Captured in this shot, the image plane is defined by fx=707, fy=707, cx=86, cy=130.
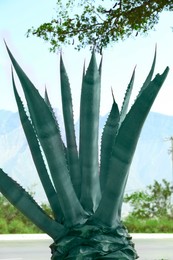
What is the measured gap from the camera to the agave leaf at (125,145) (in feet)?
7.30

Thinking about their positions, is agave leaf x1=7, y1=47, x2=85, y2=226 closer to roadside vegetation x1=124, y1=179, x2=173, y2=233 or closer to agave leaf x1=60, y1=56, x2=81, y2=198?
agave leaf x1=60, y1=56, x2=81, y2=198

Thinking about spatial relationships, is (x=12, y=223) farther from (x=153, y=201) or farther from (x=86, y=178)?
(x=86, y=178)

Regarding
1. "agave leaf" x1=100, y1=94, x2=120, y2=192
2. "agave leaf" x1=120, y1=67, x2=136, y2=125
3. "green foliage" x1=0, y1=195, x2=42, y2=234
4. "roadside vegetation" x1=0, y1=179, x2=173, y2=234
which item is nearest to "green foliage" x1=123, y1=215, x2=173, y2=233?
"roadside vegetation" x1=0, y1=179, x2=173, y2=234

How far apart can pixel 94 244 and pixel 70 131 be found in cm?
55

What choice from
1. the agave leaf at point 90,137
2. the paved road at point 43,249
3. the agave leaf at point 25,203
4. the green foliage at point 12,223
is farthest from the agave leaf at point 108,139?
the green foliage at point 12,223

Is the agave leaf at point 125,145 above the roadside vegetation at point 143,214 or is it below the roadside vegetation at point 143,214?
below

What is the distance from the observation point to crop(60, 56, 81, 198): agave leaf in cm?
265

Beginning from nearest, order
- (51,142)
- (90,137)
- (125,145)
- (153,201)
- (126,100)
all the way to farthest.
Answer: (125,145) → (51,142) → (90,137) → (126,100) → (153,201)

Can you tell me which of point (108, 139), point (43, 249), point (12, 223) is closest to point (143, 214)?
point (12, 223)

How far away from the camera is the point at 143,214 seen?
66.5 feet

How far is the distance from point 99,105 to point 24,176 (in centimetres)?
16759

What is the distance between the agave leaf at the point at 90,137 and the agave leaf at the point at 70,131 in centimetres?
11

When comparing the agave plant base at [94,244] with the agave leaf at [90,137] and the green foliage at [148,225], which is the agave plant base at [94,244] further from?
the green foliage at [148,225]

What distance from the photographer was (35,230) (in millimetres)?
17359
